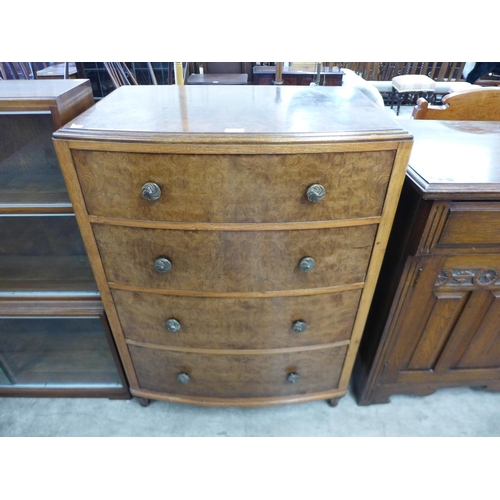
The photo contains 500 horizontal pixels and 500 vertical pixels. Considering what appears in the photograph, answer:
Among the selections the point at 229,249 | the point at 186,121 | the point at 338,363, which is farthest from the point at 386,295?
the point at 186,121

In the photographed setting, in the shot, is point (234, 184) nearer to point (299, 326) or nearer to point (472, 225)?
point (299, 326)

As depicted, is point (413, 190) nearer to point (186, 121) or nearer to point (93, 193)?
point (186, 121)

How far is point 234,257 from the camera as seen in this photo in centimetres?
77

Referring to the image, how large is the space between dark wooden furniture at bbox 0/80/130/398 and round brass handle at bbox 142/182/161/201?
27cm

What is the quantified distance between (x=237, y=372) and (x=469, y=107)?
1196 millimetres

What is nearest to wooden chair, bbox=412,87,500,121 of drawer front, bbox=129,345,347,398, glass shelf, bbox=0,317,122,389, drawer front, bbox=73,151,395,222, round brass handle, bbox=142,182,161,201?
drawer front, bbox=73,151,395,222

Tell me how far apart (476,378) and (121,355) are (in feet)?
3.72

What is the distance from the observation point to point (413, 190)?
0.78m

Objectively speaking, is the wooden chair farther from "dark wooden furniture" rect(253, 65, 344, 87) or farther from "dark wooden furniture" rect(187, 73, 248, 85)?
"dark wooden furniture" rect(187, 73, 248, 85)

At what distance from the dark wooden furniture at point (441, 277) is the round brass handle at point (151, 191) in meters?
0.54

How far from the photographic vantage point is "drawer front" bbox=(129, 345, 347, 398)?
0.98 meters

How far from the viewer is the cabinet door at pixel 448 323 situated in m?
0.86

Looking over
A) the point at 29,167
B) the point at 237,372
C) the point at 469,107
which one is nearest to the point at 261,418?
the point at 237,372

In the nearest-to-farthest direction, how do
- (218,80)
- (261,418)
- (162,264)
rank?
(162,264)
(261,418)
(218,80)
